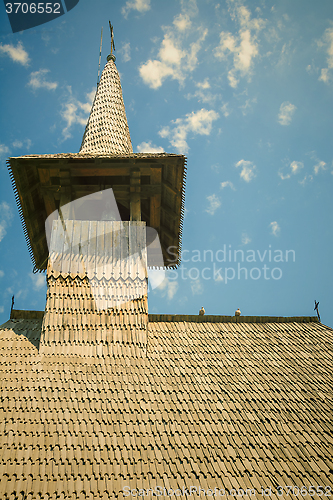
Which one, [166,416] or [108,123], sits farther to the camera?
[108,123]

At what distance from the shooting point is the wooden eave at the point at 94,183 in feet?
31.0

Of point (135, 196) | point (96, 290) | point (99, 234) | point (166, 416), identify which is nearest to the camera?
point (166, 416)

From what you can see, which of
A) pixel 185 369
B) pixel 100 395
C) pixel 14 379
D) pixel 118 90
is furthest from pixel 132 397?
pixel 118 90

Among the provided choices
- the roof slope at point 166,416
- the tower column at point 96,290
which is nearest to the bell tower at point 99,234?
the tower column at point 96,290

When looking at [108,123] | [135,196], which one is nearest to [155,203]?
[135,196]

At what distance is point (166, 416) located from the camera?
21.6ft

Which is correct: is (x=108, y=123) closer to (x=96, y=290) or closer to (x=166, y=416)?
(x=96, y=290)

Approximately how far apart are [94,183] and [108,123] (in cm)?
377

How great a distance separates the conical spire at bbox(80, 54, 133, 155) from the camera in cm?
1223

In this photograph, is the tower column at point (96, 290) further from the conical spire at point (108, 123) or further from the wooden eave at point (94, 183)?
the conical spire at point (108, 123)

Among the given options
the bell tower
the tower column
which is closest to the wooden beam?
the bell tower

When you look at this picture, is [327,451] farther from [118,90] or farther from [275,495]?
[118,90]

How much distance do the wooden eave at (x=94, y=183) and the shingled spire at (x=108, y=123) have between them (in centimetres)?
149

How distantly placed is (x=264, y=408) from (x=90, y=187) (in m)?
6.82
